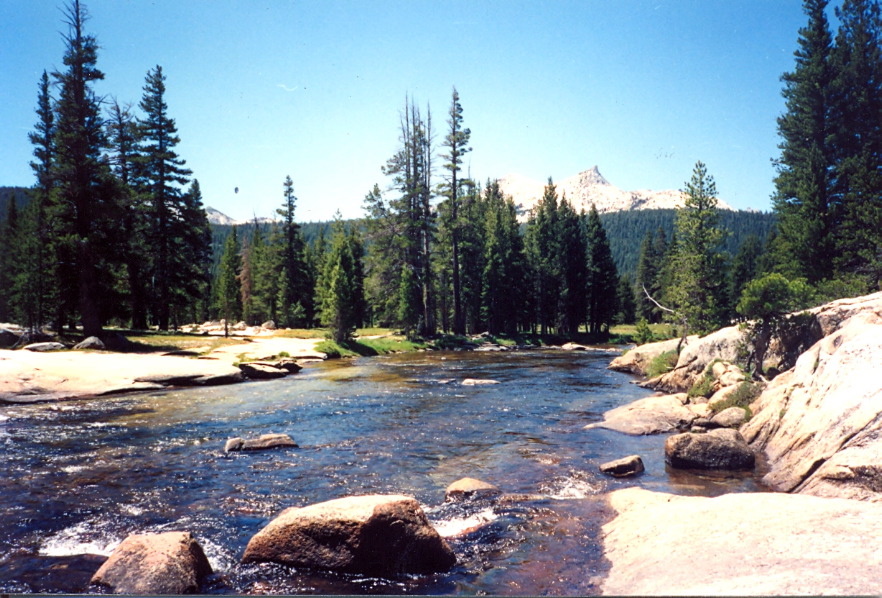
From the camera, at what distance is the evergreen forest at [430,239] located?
31078mm

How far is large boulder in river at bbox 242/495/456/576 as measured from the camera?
654 cm

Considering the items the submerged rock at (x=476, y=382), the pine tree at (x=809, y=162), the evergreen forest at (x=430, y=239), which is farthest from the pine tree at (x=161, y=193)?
the pine tree at (x=809, y=162)

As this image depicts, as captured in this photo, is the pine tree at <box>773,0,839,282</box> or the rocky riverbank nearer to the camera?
the rocky riverbank

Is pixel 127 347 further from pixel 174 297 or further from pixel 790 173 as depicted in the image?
pixel 790 173

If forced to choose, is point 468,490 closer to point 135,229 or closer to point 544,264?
point 135,229

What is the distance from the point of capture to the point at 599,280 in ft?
238

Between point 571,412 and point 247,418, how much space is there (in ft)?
36.0

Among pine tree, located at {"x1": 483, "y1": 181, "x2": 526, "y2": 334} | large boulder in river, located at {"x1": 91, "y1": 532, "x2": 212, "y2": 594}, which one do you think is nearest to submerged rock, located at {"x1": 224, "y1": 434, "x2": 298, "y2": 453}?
large boulder in river, located at {"x1": 91, "y1": 532, "x2": 212, "y2": 594}

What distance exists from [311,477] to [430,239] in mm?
45895

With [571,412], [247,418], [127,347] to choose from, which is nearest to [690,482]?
[571,412]

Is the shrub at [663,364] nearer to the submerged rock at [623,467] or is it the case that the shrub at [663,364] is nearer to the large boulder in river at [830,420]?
the large boulder in river at [830,420]

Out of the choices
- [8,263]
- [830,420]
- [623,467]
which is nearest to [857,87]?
[830,420]

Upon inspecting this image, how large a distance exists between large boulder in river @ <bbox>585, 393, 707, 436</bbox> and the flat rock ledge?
22.9ft

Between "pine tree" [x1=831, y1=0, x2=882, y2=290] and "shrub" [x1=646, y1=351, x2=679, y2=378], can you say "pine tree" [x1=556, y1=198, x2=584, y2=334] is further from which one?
"shrub" [x1=646, y1=351, x2=679, y2=378]
